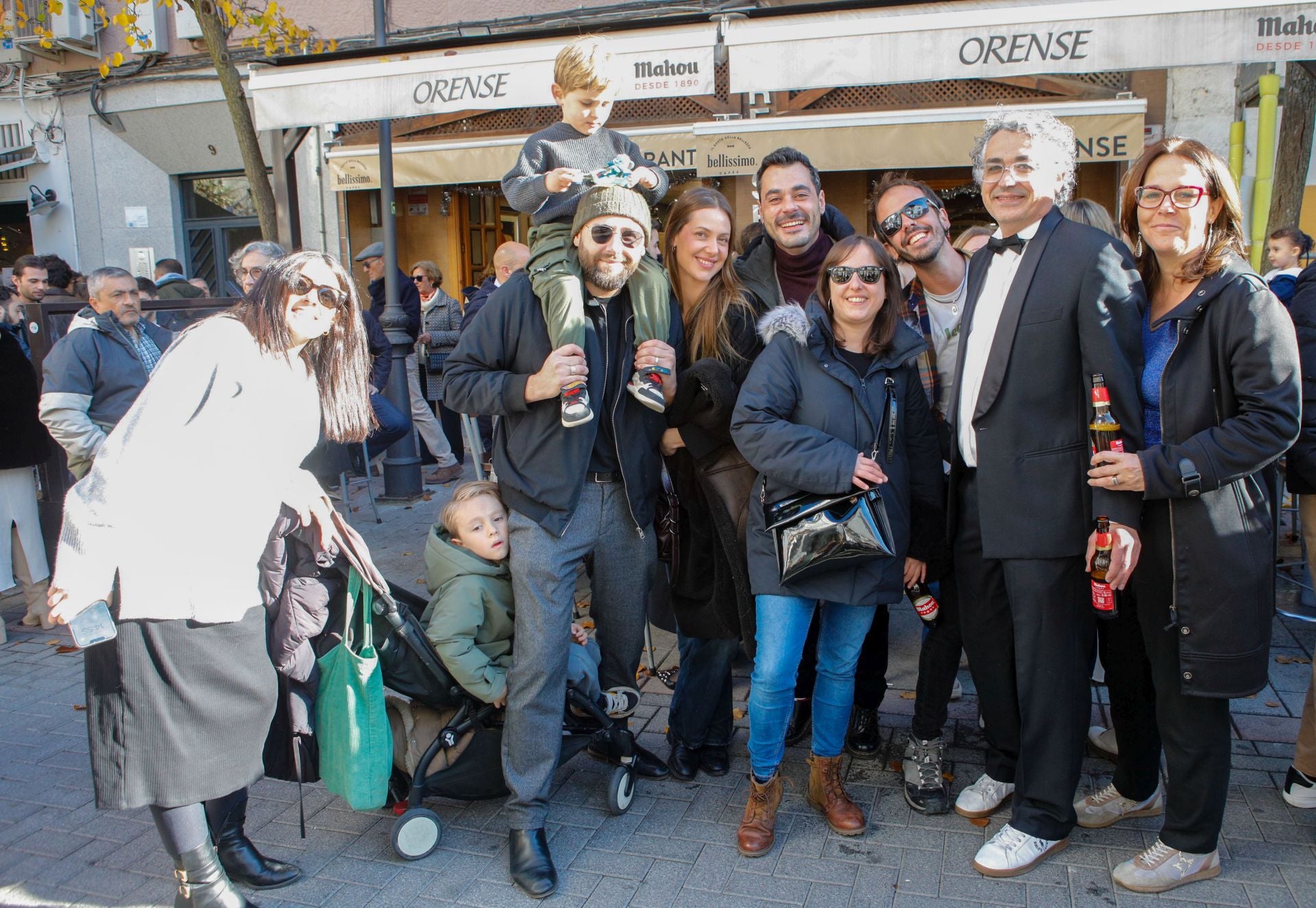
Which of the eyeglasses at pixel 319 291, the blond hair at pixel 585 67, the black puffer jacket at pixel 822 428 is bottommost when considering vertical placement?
the black puffer jacket at pixel 822 428

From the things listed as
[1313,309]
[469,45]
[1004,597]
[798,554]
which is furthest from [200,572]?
[1313,309]

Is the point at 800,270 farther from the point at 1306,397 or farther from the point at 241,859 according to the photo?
the point at 241,859

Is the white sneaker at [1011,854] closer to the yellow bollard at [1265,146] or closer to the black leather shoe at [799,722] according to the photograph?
the black leather shoe at [799,722]

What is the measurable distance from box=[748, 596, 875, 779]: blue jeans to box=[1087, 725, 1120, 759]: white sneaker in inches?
41.3

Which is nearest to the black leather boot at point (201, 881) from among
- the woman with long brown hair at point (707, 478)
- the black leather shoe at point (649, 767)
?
the black leather shoe at point (649, 767)

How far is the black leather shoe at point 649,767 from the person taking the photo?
3555mm

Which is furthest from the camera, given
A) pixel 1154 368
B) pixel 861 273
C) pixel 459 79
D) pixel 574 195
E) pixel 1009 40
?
pixel 459 79

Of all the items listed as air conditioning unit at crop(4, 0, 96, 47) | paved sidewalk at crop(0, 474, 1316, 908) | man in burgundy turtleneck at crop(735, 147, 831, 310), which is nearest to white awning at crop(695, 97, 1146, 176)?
man in burgundy turtleneck at crop(735, 147, 831, 310)

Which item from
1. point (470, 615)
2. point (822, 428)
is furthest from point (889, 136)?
point (470, 615)

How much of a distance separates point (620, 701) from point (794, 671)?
0.68m

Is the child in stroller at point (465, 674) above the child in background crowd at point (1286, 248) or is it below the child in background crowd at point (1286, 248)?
below

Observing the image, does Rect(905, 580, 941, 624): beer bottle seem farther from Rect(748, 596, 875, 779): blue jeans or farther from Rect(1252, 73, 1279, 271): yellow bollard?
Rect(1252, 73, 1279, 271): yellow bollard

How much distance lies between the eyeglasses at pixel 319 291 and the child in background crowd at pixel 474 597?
76 cm

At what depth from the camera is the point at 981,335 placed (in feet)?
9.48
